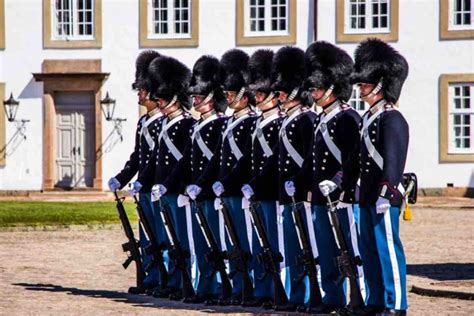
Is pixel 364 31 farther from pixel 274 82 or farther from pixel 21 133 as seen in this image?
pixel 274 82

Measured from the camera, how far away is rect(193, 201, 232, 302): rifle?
13.5m

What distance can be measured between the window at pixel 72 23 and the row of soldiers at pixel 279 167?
22838mm

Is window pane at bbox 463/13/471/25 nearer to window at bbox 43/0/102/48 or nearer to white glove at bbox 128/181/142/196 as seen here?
window at bbox 43/0/102/48

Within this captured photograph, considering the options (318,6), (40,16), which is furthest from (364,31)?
(40,16)

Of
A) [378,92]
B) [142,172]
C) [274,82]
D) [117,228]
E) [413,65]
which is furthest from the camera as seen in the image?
[413,65]

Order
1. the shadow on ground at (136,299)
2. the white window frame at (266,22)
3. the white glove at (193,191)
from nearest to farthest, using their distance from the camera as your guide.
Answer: the shadow on ground at (136,299) < the white glove at (193,191) < the white window frame at (266,22)

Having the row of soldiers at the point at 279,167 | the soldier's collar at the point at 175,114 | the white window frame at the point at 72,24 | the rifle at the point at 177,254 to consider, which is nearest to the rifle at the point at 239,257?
the row of soldiers at the point at 279,167

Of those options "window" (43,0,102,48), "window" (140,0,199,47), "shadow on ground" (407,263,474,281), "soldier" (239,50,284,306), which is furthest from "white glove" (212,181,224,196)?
"window" (43,0,102,48)

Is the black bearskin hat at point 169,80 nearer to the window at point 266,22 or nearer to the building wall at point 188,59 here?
the building wall at point 188,59

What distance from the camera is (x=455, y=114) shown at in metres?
36.8

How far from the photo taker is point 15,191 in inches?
1481

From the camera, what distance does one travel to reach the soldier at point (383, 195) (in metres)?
11.4

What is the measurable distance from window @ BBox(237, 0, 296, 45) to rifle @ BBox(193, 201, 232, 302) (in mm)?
23731

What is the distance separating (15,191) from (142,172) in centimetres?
2370
